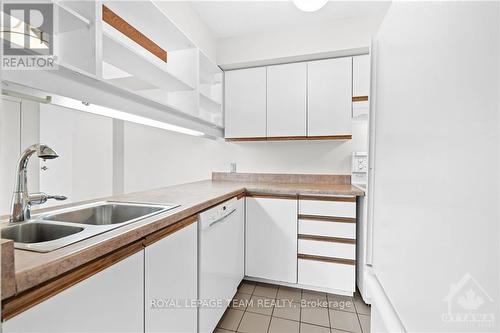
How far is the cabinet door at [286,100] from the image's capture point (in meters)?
2.42

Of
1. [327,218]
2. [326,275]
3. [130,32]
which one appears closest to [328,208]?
[327,218]

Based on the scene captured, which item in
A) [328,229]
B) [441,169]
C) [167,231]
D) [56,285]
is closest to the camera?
[441,169]

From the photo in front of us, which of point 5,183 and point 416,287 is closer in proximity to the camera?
point 416,287

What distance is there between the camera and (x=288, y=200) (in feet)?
6.83

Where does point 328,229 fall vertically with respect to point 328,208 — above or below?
below

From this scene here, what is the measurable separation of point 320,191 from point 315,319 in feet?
3.14

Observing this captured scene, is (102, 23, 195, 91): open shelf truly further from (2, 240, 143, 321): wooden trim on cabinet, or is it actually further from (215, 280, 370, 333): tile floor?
(215, 280, 370, 333): tile floor

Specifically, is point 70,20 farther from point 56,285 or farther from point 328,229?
point 328,229

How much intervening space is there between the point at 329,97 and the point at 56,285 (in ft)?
7.77

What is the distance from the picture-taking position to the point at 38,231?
959 mm

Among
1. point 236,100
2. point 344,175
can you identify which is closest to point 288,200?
point 344,175

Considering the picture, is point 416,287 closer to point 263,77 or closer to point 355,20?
point 263,77

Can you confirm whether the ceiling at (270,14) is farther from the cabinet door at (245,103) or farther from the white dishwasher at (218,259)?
the white dishwasher at (218,259)

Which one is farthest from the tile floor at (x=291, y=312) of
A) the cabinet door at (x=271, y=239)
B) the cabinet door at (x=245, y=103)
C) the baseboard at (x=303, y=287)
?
the cabinet door at (x=245, y=103)
